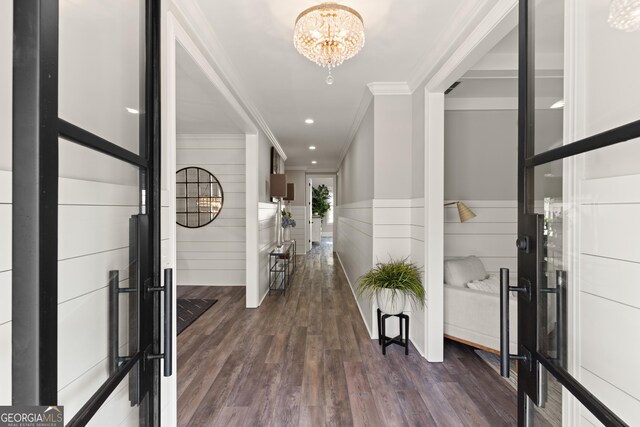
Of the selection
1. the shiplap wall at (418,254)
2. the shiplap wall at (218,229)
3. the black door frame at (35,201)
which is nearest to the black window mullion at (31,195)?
the black door frame at (35,201)

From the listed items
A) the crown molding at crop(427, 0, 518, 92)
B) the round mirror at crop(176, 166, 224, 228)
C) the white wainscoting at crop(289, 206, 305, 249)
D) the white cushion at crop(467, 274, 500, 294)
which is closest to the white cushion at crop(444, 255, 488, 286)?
the white cushion at crop(467, 274, 500, 294)

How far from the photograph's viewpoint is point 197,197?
17.0ft

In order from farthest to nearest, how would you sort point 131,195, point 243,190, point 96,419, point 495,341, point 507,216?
point 243,190
point 507,216
point 495,341
point 131,195
point 96,419

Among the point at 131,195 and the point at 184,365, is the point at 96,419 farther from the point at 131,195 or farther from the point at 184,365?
the point at 184,365

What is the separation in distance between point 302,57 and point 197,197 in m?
3.42

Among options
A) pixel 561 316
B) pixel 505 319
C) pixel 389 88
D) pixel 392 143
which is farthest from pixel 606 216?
pixel 389 88

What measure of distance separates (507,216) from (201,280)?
4635mm

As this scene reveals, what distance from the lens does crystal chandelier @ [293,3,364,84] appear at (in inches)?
66.9

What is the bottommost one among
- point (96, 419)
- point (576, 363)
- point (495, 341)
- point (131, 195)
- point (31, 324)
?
point (495, 341)

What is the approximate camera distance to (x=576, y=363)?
33.8 inches

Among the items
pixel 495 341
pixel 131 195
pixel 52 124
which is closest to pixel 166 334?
pixel 131 195

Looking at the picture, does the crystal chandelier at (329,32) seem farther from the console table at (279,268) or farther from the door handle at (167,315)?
the console table at (279,268)

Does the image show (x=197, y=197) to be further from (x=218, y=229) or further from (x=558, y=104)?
(x=558, y=104)

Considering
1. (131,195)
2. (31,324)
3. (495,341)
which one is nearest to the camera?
(31,324)
